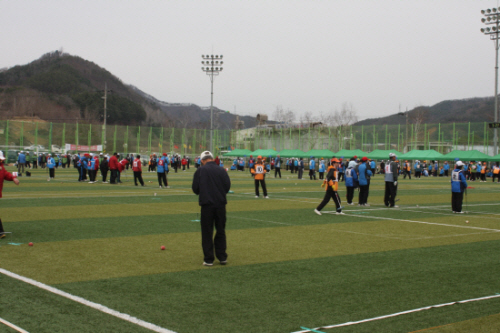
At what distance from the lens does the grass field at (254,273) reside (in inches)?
248

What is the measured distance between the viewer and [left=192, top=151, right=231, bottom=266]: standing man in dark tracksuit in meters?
9.32

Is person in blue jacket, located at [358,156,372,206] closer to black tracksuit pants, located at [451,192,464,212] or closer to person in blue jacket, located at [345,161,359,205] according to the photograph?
person in blue jacket, located at [345,161,359,205]

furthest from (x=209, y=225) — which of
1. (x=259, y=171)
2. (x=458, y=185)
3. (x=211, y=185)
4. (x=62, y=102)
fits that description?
(x=62, y=102)

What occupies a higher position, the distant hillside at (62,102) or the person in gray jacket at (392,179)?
the distant hillside at (62,102)

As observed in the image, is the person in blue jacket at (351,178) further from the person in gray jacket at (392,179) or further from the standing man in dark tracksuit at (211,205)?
the standing man in dark tracksuit at (211,205)

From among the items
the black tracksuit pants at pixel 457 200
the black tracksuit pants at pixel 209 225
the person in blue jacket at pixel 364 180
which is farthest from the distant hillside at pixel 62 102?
the black tracksuit pants at pixel 209 225

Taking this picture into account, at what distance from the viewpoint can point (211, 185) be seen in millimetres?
9391

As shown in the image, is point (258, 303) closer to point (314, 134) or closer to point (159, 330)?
point (159, 330)

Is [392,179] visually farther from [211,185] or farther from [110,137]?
[110,137]

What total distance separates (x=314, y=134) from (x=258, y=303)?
80.6 meters

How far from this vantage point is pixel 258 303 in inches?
277

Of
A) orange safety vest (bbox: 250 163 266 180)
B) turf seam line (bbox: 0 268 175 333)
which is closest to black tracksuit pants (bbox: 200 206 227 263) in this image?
turf seam line (bbox: 0 268 175 333)

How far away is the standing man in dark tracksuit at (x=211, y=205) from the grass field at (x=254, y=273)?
328 mm

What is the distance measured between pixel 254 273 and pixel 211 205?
55.1 inches
